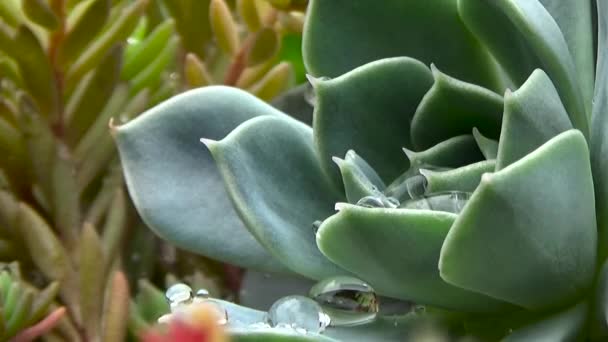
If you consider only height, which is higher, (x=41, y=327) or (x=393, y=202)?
(x=393, y=202)

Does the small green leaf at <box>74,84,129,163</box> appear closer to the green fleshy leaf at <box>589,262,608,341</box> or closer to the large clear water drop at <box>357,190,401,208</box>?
the large clear water drop at <box>357,190,401,208</box>

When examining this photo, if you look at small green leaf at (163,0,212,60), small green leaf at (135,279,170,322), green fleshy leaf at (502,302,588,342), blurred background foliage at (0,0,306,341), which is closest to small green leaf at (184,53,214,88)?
blurred background foliage at (0,0,306,341)

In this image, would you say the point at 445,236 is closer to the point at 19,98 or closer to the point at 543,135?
the point at 543,135

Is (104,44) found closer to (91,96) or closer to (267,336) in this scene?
(91,96)

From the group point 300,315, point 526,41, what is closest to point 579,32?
point 526,41

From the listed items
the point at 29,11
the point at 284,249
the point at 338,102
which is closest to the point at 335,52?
the point at 338,102

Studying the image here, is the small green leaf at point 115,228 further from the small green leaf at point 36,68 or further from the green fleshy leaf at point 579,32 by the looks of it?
the green fleshy leaf at point 579,32
